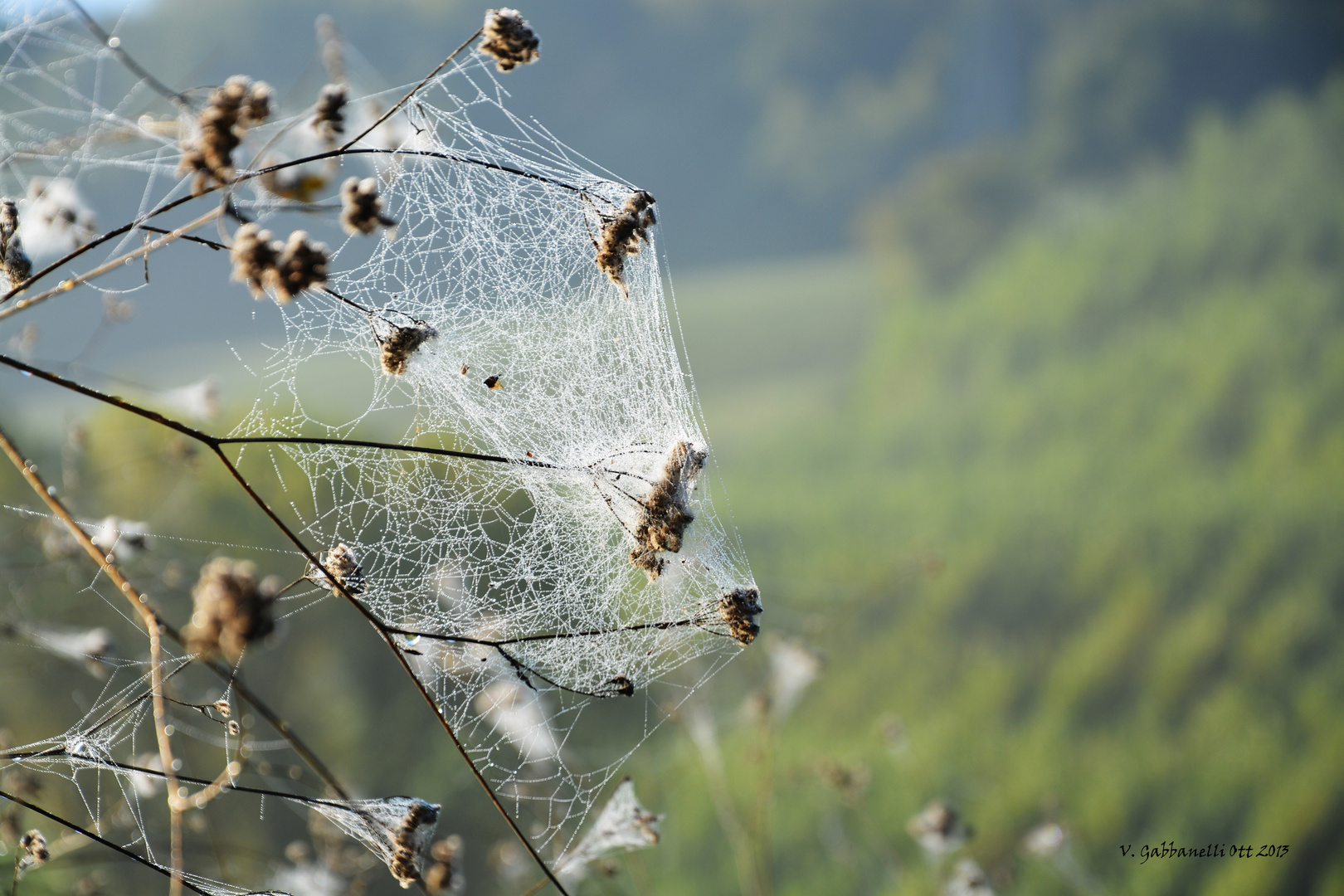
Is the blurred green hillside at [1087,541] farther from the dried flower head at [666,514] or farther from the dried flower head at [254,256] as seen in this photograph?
the dried flower head at [254,256]

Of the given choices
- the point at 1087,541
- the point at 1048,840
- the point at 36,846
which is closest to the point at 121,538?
the point at 36,846

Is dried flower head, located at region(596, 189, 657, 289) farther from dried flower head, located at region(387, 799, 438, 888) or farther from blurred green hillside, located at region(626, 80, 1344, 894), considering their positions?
blurred green hillside, located at region(626, 80, 1344, 894)

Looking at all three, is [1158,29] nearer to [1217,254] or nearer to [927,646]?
[1217,254]

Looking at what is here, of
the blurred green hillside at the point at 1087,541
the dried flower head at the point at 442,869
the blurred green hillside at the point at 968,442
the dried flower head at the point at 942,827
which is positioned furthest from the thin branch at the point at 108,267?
the blurred green hillside at the point at 1087,541

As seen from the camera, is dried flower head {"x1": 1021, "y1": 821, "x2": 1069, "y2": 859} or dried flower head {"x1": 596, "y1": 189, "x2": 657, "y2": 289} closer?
dried flower head {"x1": 596, "y1": 189, "x2": 657, "y2": 289}

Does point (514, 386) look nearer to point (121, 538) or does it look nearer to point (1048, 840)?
point (121, 538)

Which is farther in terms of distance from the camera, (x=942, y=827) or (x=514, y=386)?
(x=942, y=827)

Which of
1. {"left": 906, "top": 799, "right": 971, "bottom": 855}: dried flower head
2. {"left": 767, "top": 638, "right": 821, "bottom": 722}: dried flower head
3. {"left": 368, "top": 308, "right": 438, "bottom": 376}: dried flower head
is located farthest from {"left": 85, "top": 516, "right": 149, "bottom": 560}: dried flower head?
{"left": 906, "top": 799, "right": 971, "bottom": 855}: dried flower head
